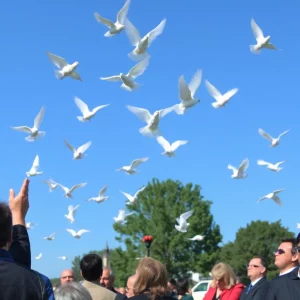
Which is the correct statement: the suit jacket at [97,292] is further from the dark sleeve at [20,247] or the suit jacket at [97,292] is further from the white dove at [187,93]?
the white dove at [187,93]

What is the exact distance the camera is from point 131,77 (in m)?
13.9

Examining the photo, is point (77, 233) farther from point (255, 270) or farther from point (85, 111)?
point (255, 270)

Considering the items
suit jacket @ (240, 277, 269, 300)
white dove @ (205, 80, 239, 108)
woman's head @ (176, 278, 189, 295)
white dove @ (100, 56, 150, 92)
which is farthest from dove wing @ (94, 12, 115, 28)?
suit jacket @ (240, 277, 269, 300)

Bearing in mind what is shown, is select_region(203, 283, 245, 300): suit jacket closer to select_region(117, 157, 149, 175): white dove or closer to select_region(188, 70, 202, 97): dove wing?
select_region(188, 70, 202, 97): dove wing

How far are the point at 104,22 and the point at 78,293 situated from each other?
11129 mm

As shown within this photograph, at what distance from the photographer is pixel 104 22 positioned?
13992 mm

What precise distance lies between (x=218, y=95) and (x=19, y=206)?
1244 centimetres

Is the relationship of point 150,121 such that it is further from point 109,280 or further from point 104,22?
point 109,280

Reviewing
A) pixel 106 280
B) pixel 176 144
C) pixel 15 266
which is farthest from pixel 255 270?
pixel 176 144

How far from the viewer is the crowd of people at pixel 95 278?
2.96 meters

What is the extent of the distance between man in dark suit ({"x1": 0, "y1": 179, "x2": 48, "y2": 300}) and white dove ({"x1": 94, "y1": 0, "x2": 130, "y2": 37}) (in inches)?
420

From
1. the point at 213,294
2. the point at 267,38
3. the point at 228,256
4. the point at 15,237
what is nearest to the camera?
the point at 15,237

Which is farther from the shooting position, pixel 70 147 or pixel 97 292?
pixel 70 147

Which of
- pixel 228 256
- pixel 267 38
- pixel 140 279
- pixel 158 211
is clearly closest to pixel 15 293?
pixel 140 279
